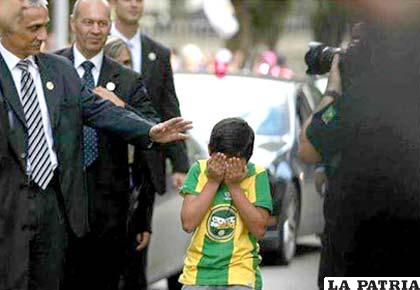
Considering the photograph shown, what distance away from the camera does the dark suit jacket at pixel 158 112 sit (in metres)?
9.40

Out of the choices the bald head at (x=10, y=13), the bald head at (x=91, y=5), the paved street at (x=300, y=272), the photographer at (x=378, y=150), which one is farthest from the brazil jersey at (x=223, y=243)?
the bald head at (x=91, y=5)

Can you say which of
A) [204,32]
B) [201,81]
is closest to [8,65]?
[201,81]

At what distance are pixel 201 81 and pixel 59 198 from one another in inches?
252

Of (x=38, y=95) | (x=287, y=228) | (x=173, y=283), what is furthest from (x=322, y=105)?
(x=173, y=283)

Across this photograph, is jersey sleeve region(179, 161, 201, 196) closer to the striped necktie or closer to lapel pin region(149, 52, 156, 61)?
the striped necktie

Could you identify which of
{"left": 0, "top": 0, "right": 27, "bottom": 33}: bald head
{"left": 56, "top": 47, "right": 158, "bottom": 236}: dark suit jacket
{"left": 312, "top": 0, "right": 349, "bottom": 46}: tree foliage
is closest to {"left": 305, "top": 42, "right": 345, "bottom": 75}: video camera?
{"left": 312, "top": 0, "right": 349, "bottom": 46}: tree foliage

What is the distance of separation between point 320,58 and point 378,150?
2.80 feet

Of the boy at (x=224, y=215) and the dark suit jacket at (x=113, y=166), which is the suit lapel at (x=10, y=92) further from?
the dark suit jacket at (x=113, y=166)

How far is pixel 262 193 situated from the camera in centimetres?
728

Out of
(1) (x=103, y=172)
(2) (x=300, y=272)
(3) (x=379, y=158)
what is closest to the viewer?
(3) (x=379, y=158)

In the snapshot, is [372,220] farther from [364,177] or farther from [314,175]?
[314,175]

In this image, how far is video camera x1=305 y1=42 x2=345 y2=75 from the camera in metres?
7.02

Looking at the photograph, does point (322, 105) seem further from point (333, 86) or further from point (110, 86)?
point (110, 86)

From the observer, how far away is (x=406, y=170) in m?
6.38
